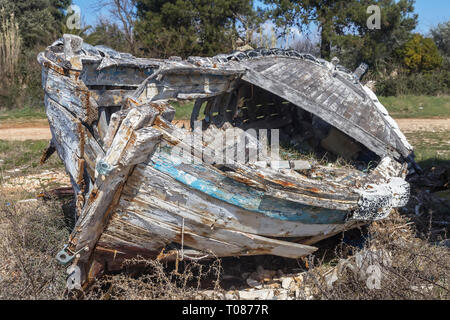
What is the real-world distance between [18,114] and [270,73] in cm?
1018

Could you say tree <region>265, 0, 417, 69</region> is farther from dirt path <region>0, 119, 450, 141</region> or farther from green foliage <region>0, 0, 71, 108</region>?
green foliage <region>0, 0, 71, 108</region>

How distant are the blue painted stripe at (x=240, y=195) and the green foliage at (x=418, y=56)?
15.6 meters

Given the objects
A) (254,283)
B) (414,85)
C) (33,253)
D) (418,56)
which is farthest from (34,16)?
(254,283)

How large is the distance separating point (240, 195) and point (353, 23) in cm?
1547

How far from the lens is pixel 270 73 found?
16.8 feet

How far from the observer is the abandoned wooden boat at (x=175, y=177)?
2768 millimetres

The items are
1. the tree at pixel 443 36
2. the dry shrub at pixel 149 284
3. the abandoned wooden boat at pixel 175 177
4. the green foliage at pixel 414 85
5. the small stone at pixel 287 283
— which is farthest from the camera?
the tree at pixel 443 36

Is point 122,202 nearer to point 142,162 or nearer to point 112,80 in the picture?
point 142,162

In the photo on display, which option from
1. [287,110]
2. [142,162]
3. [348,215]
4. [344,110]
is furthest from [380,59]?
[142,162]

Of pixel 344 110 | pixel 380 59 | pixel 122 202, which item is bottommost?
pixel 122 202

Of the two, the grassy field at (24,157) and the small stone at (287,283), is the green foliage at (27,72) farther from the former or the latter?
the small stone at (287,283)

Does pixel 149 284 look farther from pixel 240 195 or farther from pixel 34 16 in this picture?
pixel 34 16

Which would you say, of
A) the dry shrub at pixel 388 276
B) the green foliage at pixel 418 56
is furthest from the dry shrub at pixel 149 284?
the green foliage at pixel 418 56

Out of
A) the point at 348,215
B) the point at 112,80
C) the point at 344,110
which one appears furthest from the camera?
the point at 344,110
